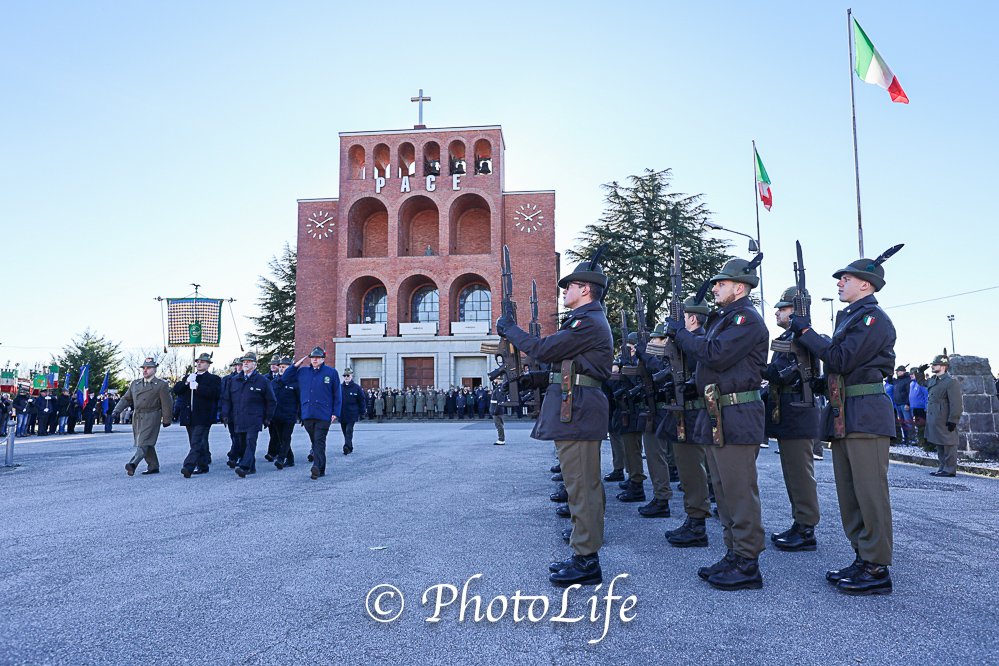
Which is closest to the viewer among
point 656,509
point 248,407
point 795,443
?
point 795,443

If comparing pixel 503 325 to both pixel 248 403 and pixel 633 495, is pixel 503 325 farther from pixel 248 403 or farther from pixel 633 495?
pixel 248 403

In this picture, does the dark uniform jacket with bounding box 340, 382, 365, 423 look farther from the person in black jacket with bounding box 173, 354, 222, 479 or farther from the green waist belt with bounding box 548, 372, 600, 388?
the green waist belt with bounding box 548, 372, 600, 388

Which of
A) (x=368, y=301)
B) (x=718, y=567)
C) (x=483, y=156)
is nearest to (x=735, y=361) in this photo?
(x=718, y=567)

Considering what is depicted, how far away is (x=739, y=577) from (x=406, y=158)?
40.8m

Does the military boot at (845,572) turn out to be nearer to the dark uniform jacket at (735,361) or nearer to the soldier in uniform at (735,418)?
the soldier in uniform at (735,418)

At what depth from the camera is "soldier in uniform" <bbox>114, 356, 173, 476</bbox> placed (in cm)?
1028

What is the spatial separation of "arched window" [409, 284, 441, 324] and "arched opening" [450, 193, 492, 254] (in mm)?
3137

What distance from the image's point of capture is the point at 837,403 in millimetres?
4379

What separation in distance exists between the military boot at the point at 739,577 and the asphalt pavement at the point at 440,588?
8 centimetres

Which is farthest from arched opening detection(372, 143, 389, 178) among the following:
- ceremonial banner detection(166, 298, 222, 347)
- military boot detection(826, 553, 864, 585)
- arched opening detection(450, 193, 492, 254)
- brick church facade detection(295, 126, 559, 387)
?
military boot detection(826, 553, 864, 585)

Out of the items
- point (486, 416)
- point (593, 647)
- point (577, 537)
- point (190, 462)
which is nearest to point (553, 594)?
point (577, 537)

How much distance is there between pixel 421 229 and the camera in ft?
137

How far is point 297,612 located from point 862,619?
3266 millimetres

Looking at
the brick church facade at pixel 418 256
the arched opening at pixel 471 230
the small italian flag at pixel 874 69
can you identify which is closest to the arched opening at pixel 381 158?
the brick church facade at pixel 418 256
